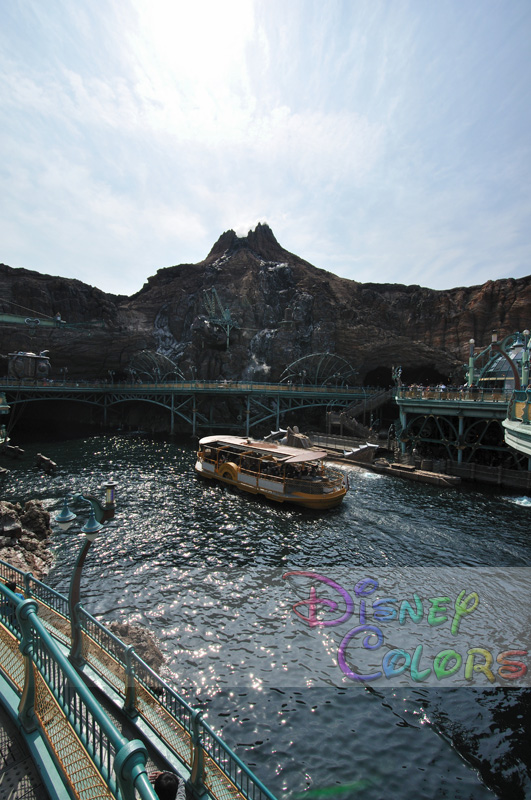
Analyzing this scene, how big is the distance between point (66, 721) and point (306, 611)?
12462 millimetres

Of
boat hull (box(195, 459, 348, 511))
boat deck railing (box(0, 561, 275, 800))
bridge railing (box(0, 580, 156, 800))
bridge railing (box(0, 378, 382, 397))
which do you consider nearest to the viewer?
bridge railing (box(0, 580, 156, 800))

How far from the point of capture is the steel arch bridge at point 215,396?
59.5 meters

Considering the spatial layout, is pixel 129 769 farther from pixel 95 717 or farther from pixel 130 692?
pixel 130 692

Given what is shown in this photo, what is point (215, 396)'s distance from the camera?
65938 millimetres

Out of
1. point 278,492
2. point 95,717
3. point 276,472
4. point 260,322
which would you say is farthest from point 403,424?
point 95,717

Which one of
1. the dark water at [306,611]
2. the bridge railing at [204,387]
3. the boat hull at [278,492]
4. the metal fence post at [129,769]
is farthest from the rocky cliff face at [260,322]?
the metal fence post at [129,769]

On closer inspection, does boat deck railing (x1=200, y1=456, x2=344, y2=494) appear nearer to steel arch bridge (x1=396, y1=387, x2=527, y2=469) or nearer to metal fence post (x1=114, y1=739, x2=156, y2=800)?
steel arch bridge (x1=396, y1=387, x2=527, y2=469)

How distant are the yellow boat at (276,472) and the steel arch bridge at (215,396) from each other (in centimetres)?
2208

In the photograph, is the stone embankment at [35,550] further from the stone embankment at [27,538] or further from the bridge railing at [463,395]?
the bridge railing at [463,395]

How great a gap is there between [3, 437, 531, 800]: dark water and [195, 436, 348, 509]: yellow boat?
1.22m

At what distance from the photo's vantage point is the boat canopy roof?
30.3 metres

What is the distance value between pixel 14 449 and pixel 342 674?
43910 mm

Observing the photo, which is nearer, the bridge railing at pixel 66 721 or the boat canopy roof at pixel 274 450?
the bridge railing at pixel 66 721

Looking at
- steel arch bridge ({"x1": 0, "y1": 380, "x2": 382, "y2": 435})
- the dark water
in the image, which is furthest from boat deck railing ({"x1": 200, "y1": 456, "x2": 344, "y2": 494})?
steel arch bridge ({"x1": 0, "y1": 380, "x2": 382, "y2": 435})
